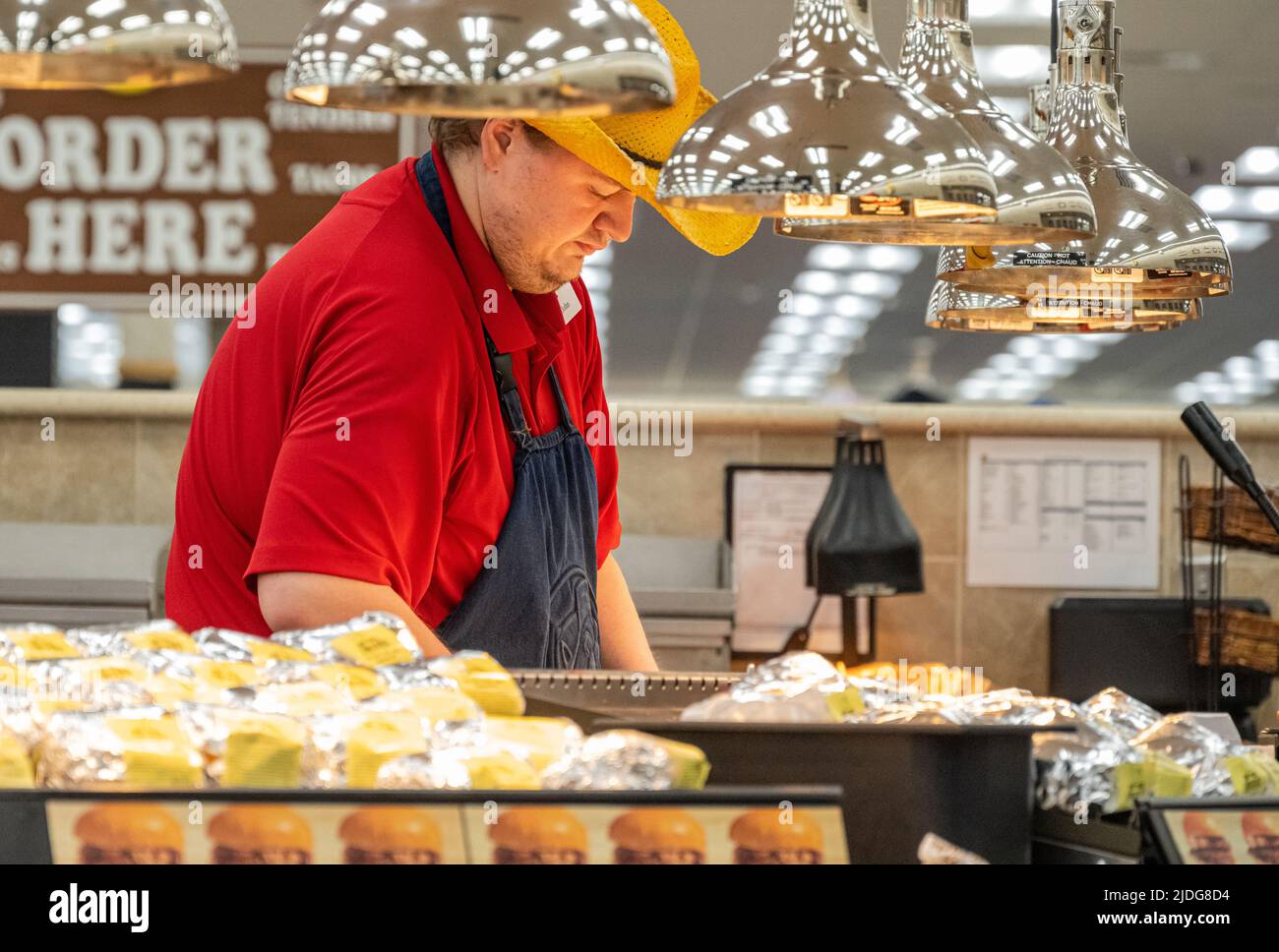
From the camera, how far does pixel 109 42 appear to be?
1.08 m

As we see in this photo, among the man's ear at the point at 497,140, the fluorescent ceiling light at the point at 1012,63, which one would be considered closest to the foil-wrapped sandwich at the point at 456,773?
the man's ear at the point at 497,140

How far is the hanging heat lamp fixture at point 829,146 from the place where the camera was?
114 cm

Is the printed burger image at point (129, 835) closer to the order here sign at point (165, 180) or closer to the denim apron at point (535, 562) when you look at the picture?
→ the denim apron at point (535, 562)

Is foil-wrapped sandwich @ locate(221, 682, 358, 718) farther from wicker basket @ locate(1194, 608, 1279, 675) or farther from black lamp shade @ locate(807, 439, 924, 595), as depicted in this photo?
wicker basket @ locate(1194, 608, 1279, 675)

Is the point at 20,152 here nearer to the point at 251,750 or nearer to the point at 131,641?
the point at 131,641

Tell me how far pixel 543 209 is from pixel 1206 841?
110cm

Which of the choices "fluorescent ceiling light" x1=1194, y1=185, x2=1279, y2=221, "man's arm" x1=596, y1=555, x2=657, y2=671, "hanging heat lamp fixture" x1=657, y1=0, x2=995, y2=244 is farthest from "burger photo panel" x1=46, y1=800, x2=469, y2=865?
"fluorescent ceiling light" x1=1194, y1=185, x2=1279, y2=221

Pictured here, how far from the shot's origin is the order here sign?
3.52m

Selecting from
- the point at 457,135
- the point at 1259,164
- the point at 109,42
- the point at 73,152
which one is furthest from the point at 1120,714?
the point at 1259,164

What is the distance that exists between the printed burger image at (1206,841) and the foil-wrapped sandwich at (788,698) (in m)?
0.21

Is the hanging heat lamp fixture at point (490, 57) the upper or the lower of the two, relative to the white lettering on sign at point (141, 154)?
lower

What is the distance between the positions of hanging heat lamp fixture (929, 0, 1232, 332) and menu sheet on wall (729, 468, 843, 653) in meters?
2.10
